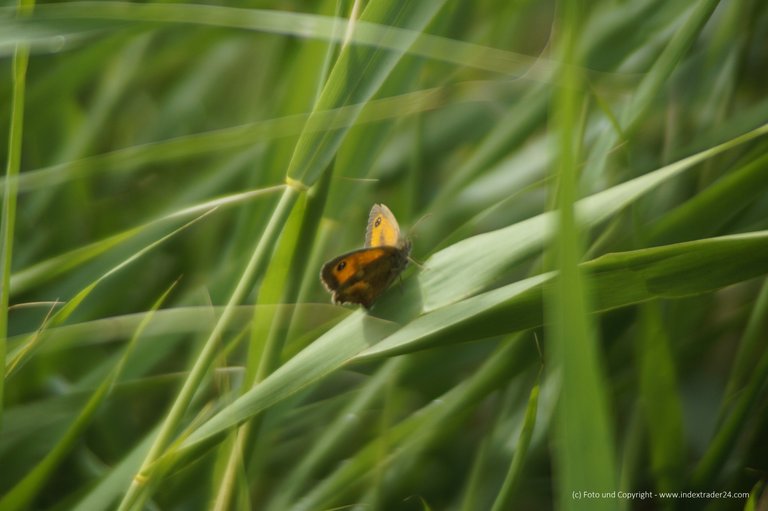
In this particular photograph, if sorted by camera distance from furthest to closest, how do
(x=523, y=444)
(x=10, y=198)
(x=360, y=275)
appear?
(x=360, y=275)
(x=10, y=198)
(x=523, y=444)

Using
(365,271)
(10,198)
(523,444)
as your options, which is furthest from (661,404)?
(10,198)

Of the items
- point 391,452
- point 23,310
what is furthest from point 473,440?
point 23,310

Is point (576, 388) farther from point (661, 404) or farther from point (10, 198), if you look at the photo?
point (10, 198)

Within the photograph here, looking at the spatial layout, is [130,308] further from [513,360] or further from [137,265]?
[513,360]

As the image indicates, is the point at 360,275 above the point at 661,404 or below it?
above

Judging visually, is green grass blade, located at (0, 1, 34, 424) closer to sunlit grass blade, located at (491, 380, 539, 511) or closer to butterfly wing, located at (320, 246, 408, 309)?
butterfly wing, located at (320, 246, 408, 309)

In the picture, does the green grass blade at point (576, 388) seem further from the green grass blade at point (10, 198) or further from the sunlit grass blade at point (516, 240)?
the green grass blade at point (10, 198)

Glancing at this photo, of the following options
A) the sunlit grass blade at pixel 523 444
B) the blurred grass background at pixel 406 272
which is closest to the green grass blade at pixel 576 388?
the blurred grass background at pixel 406 272

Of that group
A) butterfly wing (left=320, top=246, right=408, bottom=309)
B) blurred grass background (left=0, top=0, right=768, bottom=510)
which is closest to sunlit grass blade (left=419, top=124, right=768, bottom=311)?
blurred grass background (left=0, top=0, right=768, bottom=510)
